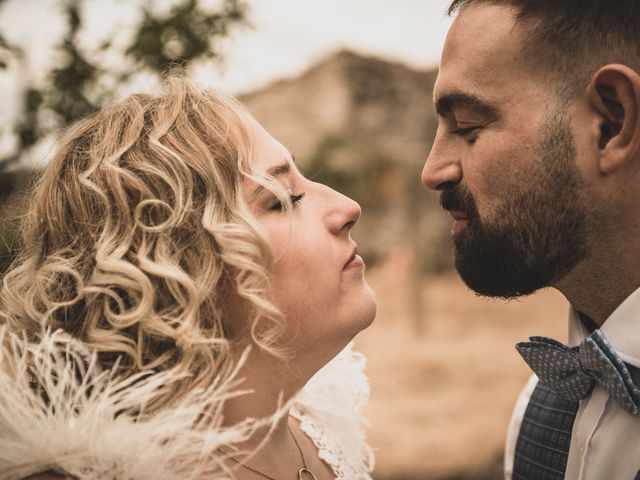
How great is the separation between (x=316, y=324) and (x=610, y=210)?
0.94 metres

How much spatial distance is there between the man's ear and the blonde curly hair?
97cm

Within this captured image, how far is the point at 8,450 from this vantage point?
1.48 meters

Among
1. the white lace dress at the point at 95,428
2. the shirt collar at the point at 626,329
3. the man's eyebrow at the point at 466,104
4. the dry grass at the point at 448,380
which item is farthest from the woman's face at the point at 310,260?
the dry grass at the point at 448,380

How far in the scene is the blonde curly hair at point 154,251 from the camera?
1759 mm

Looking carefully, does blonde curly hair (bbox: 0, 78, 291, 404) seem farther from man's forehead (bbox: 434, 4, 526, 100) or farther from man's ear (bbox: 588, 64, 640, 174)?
man's ear (bbox: 588, 64, 640, 174)

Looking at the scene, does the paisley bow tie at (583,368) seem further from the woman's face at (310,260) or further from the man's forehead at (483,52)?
the man's forehead at (483,52)

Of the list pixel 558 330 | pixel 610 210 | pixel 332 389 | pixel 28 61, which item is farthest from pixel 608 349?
pixel 558 330

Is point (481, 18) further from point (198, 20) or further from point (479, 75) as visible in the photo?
point (198, 20)

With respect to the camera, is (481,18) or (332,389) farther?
(332,389)

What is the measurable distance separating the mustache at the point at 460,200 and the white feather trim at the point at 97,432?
1.05 m

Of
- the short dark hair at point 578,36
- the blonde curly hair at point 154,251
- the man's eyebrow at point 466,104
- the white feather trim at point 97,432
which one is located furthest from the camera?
the man's eyebrow at point 466,104

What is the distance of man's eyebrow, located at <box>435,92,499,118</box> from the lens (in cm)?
213

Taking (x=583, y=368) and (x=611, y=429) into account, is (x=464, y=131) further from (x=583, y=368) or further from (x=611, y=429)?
(x=611, y=429)

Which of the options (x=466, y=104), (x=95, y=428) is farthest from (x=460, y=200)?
(x=95, y=428)
